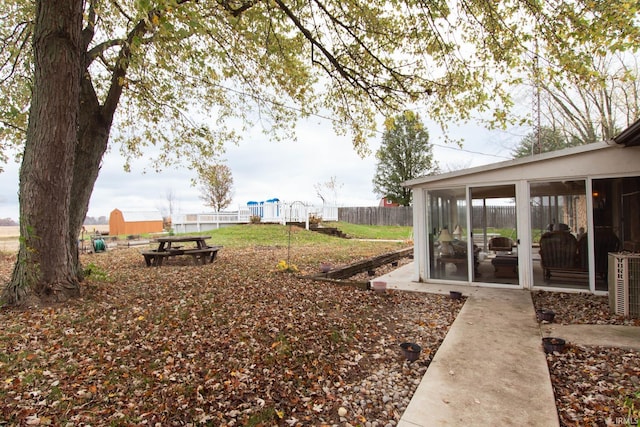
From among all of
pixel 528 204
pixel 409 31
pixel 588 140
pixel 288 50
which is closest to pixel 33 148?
pixel 288 50

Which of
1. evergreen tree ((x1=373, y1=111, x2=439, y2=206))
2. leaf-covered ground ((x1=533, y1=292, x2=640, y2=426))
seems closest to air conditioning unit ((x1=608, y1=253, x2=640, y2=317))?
leaf-covered ground ((x1=533, y1=292, x2=640, y2=426))

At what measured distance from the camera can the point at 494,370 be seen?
9.92 feet

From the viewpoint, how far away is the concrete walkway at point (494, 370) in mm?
2354

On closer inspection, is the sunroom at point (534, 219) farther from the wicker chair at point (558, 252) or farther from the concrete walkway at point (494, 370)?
the concrete walkway at point (494, 370)

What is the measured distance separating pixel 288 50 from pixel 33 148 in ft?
15.3

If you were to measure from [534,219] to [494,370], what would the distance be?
4.18 m

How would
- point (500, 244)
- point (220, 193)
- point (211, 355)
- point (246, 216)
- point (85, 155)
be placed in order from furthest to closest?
point (220, 193) → point (246, 216) → point (500, 244) → point (85, 155) → point (211, 355)

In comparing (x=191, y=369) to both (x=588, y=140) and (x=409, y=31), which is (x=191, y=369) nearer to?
(x=409, y=31)

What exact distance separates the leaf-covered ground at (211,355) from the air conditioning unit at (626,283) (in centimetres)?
209

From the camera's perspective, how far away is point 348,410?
257 centimetres

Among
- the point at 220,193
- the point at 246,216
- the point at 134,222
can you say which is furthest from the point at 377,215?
the point at 134,222

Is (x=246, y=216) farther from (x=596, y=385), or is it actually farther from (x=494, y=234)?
(x=596, y=385)

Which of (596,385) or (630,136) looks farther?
(630,136)

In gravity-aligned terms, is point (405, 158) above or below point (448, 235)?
above
